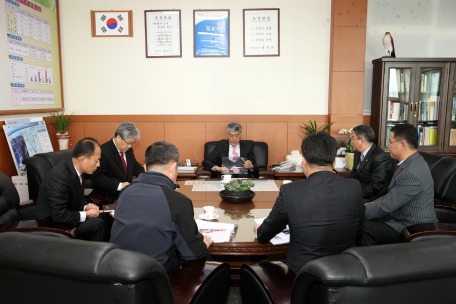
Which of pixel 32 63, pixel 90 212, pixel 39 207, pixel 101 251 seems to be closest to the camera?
pixel 101 251

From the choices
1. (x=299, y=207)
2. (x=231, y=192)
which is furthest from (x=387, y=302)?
(x=231, y=192)

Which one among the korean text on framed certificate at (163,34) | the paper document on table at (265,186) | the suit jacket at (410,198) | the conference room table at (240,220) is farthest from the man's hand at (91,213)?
the korean text on framed certificate at (163,34)

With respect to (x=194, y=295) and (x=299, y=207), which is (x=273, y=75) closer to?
(x=299, y=207)

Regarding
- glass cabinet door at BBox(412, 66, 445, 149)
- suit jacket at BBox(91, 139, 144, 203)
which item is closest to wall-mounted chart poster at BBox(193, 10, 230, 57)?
suit jacket at BBox(91, 139, 144, 203)

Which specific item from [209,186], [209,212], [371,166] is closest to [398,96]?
[371,166]

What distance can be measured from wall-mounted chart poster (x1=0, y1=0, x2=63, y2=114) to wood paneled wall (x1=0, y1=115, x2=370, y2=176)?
60 cm

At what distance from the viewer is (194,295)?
1550 millimetres

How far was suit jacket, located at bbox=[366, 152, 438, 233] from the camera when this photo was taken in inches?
89.3

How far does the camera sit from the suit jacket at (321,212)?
162cm

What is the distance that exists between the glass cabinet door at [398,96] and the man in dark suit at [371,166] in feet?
5.18

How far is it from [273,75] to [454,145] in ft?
8.90

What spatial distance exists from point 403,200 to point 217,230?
133 cm

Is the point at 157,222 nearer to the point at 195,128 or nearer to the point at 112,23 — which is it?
the point at 195,128

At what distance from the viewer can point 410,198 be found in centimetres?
228
